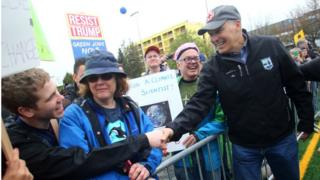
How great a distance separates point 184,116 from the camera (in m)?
3.32

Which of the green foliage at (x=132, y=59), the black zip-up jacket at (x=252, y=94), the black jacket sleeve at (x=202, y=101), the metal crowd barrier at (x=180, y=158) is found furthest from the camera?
the green foliage at (x=132, y=59)

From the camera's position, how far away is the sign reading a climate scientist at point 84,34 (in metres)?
5.85

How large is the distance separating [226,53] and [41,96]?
170 centimetres

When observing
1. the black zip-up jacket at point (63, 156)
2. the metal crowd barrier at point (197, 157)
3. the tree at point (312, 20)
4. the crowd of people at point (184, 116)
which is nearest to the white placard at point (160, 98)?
the crowd of people at point (184, 116)

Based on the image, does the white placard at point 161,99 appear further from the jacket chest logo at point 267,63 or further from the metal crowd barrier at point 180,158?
the jacket chest logo at point 267,63

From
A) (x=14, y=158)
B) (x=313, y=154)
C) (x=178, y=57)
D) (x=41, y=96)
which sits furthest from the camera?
(x=313, y=154)

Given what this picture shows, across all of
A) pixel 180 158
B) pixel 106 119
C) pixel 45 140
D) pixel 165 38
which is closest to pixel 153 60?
pixel 180 158

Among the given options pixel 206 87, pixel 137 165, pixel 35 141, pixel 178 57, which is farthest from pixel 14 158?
pixel 178 57

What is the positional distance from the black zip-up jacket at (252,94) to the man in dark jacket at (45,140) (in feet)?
3.34

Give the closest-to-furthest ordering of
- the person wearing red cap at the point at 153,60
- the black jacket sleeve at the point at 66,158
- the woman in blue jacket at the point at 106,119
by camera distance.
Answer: the black jacket sleeve at the point at 66,158, the woman in blue jacket at the point at 106,119, the person wearing red cap at the point at 153,60

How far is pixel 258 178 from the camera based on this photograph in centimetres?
340

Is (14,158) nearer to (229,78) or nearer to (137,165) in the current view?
(137,165)

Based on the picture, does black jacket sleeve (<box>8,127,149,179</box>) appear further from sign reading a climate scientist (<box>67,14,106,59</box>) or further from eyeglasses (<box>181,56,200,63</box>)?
sign reading a climate scientist (<box>67,14,106,59</box>)

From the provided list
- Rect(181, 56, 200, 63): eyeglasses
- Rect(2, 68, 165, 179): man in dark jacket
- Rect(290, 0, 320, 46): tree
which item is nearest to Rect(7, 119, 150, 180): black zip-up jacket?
Rect(2, 68, 165, 179): man in dark jacket
